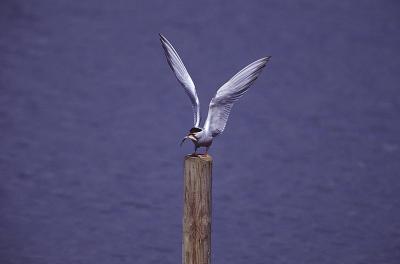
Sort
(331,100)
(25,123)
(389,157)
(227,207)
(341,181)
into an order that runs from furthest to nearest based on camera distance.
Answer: (331,100), (25,123), (389,157), (341,181), (227,207)

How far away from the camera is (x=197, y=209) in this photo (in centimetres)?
1049

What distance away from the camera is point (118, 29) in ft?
110

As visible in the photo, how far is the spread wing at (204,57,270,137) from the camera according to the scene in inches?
424

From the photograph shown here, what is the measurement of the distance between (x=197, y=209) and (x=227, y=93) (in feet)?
4.50

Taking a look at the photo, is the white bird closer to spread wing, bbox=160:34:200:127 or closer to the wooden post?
spread wing, bbox=160:34:200:127

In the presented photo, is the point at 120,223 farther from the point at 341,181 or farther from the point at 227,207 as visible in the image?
the point at 341,181

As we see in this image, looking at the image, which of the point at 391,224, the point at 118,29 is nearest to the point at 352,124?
the point at 391,224

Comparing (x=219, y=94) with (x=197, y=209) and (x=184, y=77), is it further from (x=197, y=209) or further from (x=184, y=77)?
(x=197, y=209)

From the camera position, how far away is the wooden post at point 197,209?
33.9 feet

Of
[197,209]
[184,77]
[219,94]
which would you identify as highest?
[184,77]

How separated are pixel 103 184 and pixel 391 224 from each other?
6.24 m

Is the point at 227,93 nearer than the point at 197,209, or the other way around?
the point at 197,209

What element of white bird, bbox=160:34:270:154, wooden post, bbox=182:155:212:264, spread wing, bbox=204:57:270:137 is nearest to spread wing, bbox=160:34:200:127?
white bird, bbox=160:34:270:154


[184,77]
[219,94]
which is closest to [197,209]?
[219,94]
